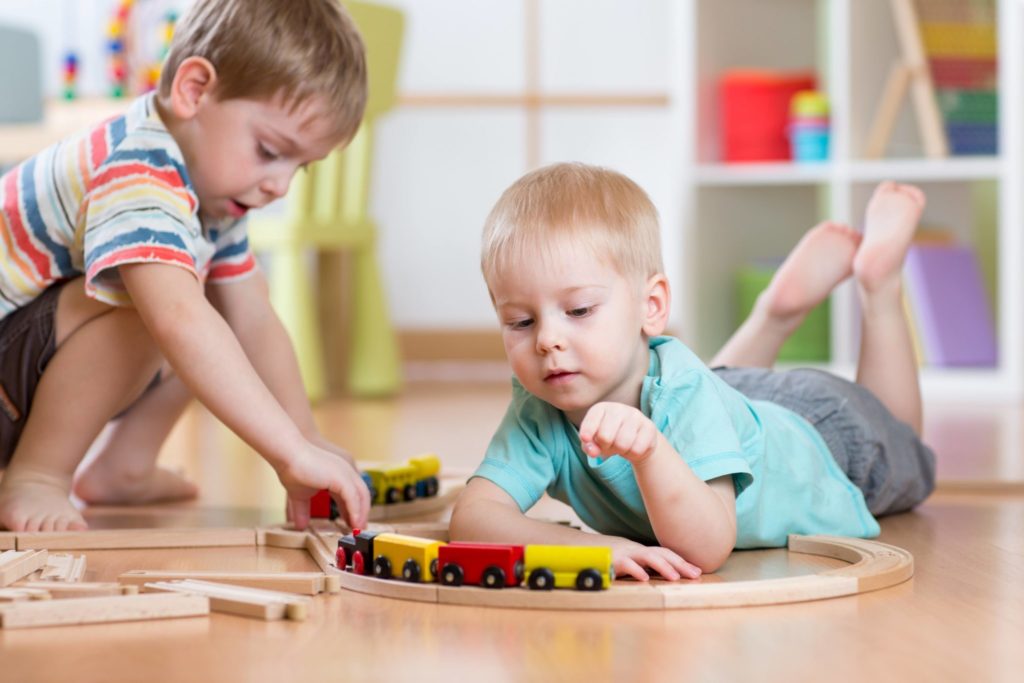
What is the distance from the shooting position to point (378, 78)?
→ 2.82 metres

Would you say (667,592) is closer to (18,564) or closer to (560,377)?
(560,377)

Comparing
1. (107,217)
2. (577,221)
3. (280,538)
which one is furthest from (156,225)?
(577,221)

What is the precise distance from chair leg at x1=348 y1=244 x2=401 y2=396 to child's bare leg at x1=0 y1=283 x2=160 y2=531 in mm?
1576

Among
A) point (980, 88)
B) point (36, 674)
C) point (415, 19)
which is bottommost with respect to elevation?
point (36, 674)

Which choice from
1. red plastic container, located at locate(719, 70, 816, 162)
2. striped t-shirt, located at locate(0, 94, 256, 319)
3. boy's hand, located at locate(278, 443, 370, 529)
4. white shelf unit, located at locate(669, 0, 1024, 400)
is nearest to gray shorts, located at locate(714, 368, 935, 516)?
boy's hand, located at locate(278, 443, 370, 529)

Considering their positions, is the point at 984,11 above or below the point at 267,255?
above

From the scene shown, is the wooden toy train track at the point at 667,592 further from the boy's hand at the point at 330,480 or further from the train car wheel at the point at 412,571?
the boy's hand at the point at 330,480

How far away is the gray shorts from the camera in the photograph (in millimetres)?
1271

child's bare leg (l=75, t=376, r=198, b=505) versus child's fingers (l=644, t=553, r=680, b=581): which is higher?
child's bare leg (l=75, t=376, r=198, b=505)

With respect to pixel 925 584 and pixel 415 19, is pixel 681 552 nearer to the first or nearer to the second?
pixel 925 584

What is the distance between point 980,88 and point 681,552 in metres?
2.05

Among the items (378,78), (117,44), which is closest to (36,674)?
(378,78)

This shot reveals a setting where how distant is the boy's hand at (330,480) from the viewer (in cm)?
112

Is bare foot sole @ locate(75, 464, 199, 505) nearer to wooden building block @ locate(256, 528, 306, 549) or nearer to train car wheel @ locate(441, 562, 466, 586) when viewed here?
wooden building block @ locate(256, 528, 306, 549)
